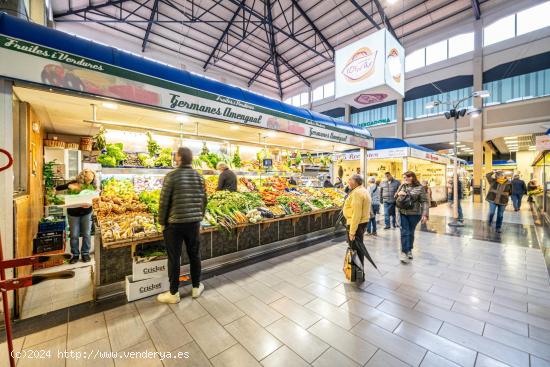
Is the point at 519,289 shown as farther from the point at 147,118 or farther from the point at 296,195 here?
the point at 147,118

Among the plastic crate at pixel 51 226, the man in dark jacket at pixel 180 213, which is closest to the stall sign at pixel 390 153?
the man in dark jacket at pixel 180 213

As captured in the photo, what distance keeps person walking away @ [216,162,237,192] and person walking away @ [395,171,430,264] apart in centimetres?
347

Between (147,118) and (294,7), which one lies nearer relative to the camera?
(147,118)

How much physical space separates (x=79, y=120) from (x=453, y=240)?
9.57 m

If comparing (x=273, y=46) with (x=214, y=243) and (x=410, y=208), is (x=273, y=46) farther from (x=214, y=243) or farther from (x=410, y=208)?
(x=214, y=243)

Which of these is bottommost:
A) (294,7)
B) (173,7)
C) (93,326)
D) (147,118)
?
(93,326)

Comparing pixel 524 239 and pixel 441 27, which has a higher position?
pixel 441 27

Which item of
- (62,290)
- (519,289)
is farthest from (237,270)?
(519,289)

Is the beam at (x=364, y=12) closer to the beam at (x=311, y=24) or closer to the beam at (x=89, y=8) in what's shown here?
the beam at (x=311, y=24)

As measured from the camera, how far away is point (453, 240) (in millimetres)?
6008

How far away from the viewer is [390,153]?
11.5 metres

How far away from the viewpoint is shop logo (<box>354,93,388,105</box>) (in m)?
9.22

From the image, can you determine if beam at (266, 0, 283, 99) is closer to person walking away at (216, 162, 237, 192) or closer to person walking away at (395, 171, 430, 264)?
person walking away at (216, 162, 237, 192)

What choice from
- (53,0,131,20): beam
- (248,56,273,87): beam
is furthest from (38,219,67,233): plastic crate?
(248,56,273,87): beam
